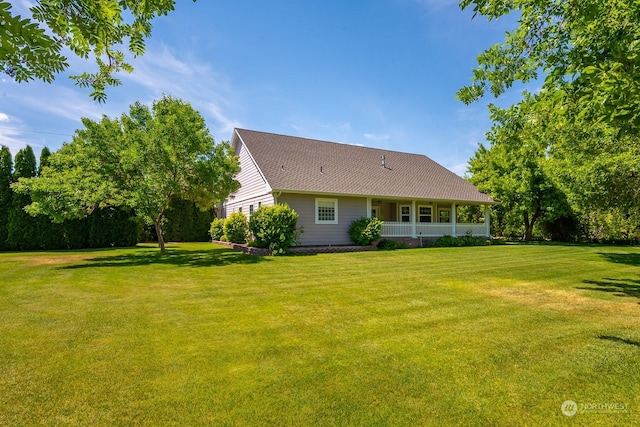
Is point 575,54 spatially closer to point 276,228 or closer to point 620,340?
point 620,340

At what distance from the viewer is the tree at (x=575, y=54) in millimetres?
3725

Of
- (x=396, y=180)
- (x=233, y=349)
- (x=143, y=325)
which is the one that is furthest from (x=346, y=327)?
(x=396, y=180)

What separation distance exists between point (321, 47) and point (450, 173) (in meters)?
16.9

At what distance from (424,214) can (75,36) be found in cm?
2227

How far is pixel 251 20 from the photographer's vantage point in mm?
6250

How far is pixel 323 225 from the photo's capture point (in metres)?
17.1

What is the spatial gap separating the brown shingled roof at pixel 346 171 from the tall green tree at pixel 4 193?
1176 cm

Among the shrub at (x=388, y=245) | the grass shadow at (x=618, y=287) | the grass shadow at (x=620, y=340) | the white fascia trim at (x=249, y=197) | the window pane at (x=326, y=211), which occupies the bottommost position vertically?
the grass shadow at (x=620, y=340)

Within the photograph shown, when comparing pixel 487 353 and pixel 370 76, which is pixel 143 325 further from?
pixel 370 76

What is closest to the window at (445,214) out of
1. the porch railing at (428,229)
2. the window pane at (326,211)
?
the porch railing at (428,229)

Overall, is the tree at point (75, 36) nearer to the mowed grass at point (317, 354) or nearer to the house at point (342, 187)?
the mowed grass at point (317, 354)

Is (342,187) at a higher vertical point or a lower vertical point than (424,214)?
higher

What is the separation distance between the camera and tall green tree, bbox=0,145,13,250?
54.3ft

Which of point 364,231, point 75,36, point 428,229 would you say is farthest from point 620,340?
point 428,229
